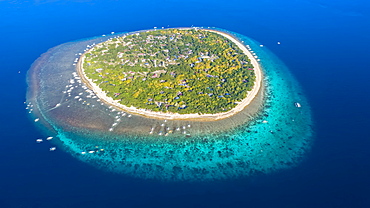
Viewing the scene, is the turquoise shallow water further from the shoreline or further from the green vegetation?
the green vegetation

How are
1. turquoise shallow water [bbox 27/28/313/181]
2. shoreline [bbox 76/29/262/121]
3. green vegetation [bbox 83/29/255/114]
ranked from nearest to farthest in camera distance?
turquoise shallow water [bbox 27/28/313/181]
shoreline [bbox 76/29/262/121]
green vegetation [bbox 83/29/255/114]

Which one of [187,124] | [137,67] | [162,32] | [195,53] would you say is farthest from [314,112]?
[162,32]

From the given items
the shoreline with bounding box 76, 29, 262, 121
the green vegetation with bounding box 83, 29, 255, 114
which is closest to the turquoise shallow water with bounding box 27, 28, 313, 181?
the shoreline with bounding box 76, 29, 262, 121

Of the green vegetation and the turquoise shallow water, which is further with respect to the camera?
the green vegetation

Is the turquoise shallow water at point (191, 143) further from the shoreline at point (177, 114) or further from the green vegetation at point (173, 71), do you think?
the green vegetation at point (173, 71)

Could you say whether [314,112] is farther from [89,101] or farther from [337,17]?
[337,17]

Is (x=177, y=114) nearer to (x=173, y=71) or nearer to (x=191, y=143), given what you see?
(x=191, y=143)
